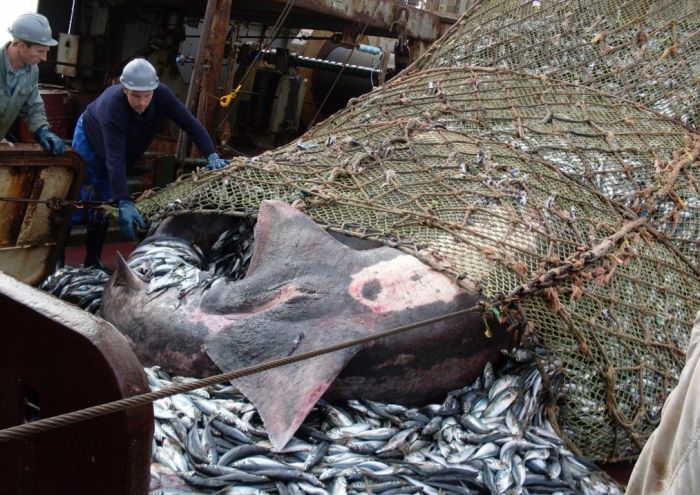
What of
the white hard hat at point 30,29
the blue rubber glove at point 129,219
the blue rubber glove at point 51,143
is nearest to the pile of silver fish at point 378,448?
the blue rubber glove at point 129,219

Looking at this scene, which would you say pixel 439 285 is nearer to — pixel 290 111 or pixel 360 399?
pixel 360 399

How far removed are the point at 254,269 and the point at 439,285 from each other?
1.05 meters

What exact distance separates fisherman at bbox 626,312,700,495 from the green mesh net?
73.0 inches

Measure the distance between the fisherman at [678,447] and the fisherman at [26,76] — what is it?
4786 millimetres

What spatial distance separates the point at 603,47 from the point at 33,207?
192 inches

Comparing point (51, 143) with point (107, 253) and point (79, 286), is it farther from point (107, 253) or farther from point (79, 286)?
point (107, 253)

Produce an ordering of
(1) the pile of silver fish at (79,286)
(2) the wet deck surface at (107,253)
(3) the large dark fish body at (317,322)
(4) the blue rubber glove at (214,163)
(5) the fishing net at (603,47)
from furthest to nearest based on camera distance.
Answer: (2) the wet deck surface at (107,253), (5) the fishing net at (603,47), (4) the blue rubber glove at (214,163), (1) the pile of silver fish at (79,286), (3) the large dark fish body at (317,322)

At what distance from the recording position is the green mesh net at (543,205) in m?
4.08

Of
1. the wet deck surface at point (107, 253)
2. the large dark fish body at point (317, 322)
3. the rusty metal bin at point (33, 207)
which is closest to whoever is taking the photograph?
the large dark fish body at point (317, 322)

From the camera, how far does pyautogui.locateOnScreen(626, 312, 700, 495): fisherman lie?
1707mm

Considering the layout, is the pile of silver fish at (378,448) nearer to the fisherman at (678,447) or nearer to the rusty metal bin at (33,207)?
the fisherman at (678,447)

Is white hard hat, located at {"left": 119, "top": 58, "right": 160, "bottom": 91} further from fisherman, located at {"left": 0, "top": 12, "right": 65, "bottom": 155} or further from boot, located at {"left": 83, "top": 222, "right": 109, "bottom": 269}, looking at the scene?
boot, located at {"left": 83, "top": 222, "right": 109, "bottom": 269}

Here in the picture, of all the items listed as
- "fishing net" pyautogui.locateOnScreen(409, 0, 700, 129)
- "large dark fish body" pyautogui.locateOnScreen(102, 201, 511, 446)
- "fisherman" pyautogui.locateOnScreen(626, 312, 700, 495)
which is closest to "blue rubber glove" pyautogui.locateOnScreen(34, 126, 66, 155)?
"large dark fish body" pyautogui.locateOnScreen(102, 201, 511, 446)

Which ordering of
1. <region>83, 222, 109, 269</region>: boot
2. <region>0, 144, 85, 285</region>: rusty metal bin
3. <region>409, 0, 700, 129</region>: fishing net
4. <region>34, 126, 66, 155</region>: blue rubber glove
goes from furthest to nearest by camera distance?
<region>83, 222, 109, 269</region>: boot < <region>409, 0, 700, 129</region>: fishing net < <region>34, 126, 66, 155</region>: blue rubber glove < <region>0, 144, 85, 285</region>: rusty metal bin
